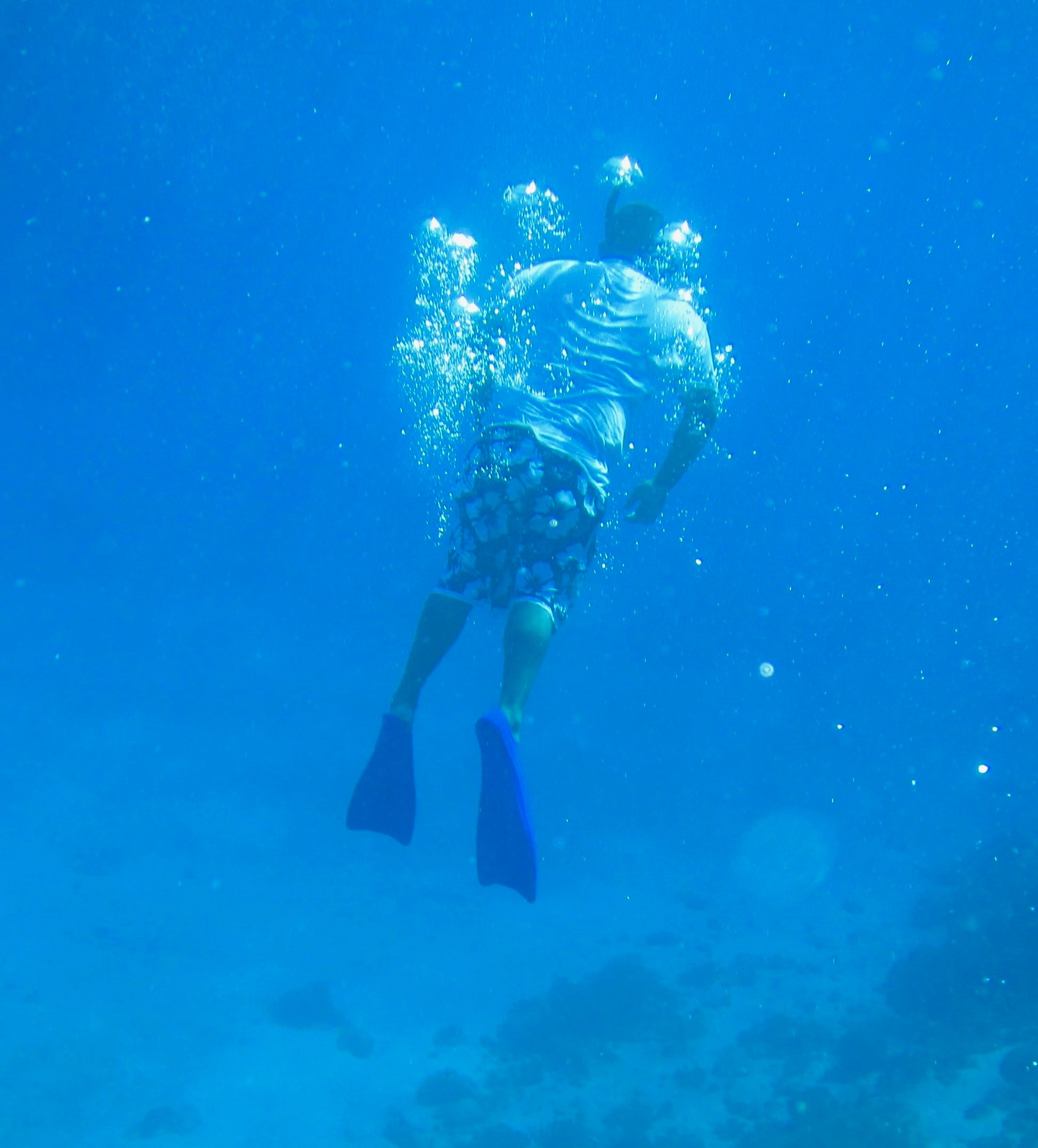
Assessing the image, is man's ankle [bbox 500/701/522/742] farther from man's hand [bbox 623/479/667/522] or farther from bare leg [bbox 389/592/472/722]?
man's hand [bbox 623/479/667/522]

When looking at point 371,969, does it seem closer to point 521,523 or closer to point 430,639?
point 430,639

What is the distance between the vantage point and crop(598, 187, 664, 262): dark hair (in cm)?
375

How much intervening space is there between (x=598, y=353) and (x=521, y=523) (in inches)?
34.8

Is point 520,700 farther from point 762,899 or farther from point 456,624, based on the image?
point 762,899

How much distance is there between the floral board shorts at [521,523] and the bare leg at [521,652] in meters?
0.07

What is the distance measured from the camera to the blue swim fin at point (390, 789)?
3.34 meters

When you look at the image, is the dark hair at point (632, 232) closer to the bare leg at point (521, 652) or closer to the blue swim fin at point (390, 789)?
the bare leg at point (521, 652)

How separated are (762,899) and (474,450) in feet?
79.2

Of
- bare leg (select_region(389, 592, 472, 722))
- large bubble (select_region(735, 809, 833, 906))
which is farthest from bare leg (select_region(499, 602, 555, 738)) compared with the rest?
large bubble (select_region(735, 809, 833, 906))

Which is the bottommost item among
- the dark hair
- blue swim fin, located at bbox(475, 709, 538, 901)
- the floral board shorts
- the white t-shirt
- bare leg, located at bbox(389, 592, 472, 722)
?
blue swim fin, located at bbox(475, 709, 538, 901)

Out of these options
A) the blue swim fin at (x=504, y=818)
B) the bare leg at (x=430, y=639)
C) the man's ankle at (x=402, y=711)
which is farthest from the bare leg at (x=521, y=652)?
the man's ankle at (x=402, y=711)

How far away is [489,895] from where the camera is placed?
2256 cm

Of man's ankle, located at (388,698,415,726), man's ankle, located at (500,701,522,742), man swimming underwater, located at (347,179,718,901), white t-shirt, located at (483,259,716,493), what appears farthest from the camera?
white t-shirt, located at (483,259,716,493)

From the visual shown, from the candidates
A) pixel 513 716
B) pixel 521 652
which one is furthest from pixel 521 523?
pixel 513 716
